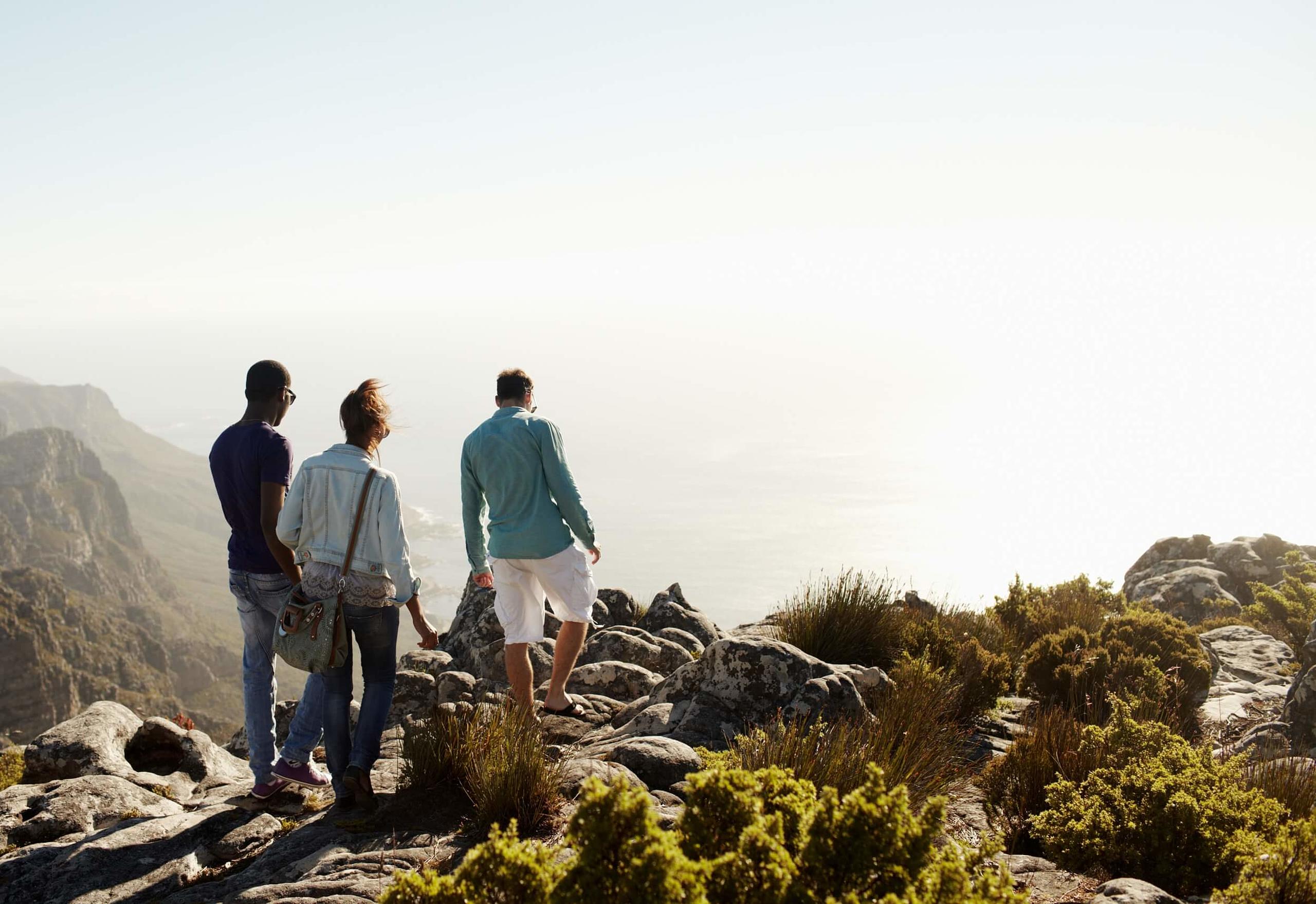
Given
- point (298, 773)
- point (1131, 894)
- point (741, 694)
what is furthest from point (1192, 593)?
point (298, 773)

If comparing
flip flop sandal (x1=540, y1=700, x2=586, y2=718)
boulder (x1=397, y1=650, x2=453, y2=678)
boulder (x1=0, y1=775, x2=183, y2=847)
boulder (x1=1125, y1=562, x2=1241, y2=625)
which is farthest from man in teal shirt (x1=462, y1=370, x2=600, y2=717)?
boulder (x1=1125, y1=562, x2=1241, y2=625)

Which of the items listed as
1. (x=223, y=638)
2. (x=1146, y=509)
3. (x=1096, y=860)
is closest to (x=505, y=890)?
(x=1096, y=860)

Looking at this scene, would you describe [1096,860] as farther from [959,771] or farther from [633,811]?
[633,811]

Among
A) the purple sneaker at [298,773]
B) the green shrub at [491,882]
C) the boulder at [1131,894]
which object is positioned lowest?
the purple sneaker at [298,773]

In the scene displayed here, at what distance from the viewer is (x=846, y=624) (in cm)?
814

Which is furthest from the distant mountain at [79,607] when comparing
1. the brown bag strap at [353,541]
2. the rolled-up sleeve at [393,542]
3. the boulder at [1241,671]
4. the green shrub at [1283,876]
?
the green shrub at [1283,876]

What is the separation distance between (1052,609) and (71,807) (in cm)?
1081

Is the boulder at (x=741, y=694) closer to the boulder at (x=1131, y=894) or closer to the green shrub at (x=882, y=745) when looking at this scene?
the green shrub at (x=882, y=745)

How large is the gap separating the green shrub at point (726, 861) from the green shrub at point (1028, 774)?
2.50 m

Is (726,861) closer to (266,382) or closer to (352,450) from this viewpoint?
(352,450)

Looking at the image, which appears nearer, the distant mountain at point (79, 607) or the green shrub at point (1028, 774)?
the green shrub at point (1028, 774)

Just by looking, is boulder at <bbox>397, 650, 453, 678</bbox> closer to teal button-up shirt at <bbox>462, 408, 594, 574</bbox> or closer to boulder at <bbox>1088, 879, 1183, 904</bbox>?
teal button-up shirt at <bbox>462, 408, 594, 574</bbox>

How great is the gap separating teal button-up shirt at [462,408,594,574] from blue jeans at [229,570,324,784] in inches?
53.5

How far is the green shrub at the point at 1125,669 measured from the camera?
742 centimetres
